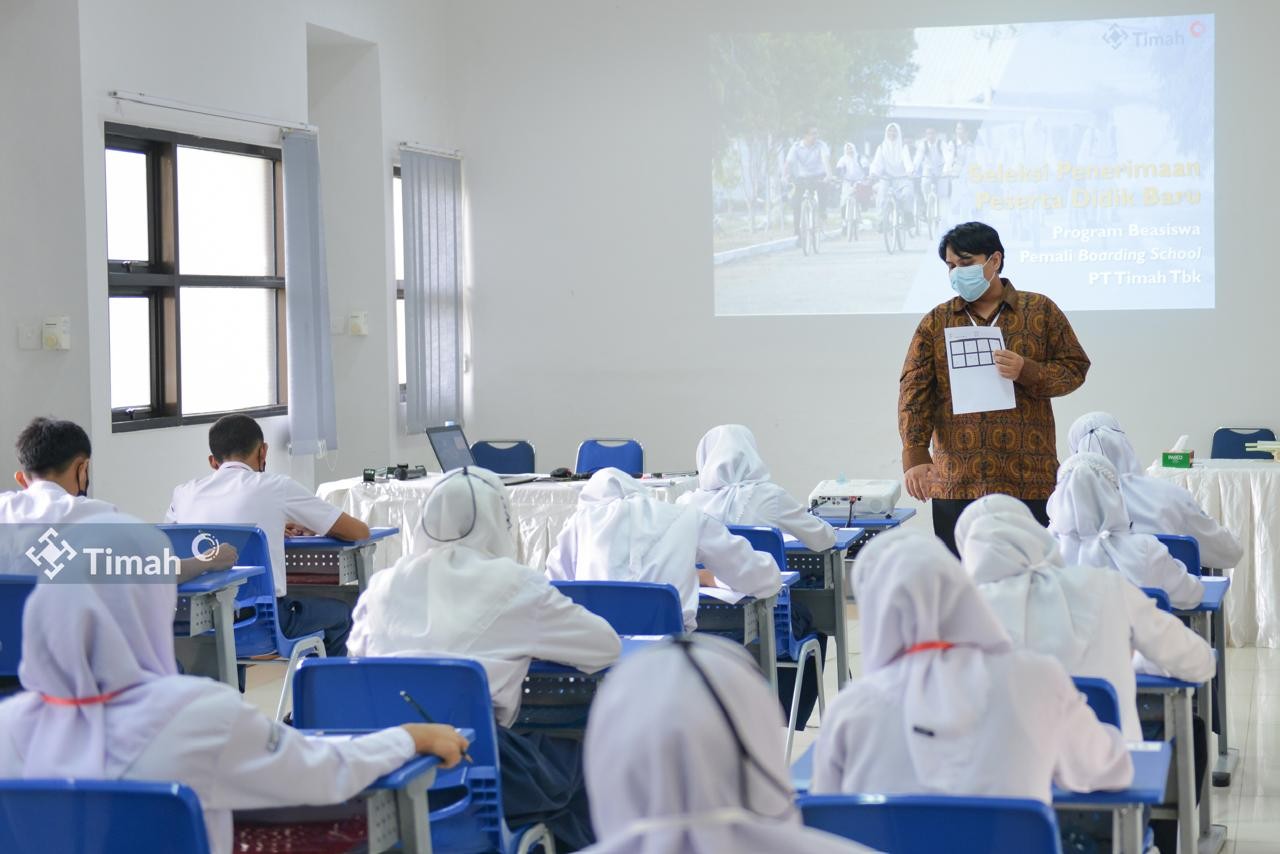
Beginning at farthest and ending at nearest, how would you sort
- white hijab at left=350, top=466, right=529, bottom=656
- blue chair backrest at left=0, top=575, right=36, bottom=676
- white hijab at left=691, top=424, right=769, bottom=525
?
white hijab at left=691, top=424, right=769, bottom=525 → blue chair backrest at left=0, top=575, right=36, bottom=676 → white hijab at left=350, top=466, right=529, bottom=656

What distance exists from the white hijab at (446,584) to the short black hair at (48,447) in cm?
147

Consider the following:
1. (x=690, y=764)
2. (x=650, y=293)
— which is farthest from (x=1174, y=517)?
(x=650, y=293)

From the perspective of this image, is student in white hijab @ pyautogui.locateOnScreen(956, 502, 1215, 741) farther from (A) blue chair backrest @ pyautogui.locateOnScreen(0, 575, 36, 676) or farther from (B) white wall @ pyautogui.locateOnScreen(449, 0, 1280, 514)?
(B) white wall @ pyautogui.locateOnScreen(449, 0, 1280, 514)

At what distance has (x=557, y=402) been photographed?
945cm

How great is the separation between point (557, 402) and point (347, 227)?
1.72m

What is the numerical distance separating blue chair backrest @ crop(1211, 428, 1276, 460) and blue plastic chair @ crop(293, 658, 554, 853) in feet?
20.1

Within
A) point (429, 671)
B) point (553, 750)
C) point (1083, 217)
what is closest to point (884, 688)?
point (429, 671)

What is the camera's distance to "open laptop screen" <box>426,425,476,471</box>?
22.9 feet

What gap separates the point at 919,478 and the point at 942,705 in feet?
6.70

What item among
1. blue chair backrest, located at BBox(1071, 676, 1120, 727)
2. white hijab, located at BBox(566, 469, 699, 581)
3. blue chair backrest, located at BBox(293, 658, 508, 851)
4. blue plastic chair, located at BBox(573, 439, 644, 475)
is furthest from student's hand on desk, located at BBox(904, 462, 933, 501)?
blue plastic chair, located at BBox(573, 439, 644, 475)

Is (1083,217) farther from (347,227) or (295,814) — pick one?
(295,814)

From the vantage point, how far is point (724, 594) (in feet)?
14.4

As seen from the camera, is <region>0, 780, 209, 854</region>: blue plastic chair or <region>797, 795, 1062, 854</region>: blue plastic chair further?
<region>0, 780, 209, 854</region>: blue plastic chair

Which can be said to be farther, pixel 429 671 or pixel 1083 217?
pixel 1083 217
